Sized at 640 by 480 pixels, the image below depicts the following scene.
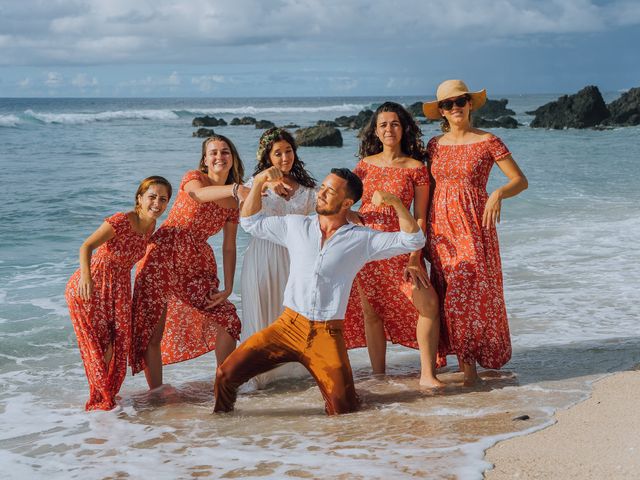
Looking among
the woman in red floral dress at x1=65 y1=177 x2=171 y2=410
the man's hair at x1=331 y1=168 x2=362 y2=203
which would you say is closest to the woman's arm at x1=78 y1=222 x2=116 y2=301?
the woman in red floral dress at x1=65 y1=177 x2=171 y2=410

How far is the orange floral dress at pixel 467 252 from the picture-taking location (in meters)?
5.42

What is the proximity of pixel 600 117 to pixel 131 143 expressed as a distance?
2404 centimetres

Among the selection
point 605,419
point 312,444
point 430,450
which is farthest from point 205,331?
point 605,419

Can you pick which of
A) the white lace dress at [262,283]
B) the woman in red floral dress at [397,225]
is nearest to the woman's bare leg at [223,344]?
the white lace dress at [262,283]

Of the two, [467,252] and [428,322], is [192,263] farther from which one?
[467,252]

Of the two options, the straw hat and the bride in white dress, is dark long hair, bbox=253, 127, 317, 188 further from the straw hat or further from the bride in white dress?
the straw hat

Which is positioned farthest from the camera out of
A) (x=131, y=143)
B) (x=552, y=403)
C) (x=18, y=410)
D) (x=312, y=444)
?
(x=131, y=143)

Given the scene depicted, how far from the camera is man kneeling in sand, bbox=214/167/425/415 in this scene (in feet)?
16.1

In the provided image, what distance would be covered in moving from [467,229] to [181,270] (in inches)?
74.9

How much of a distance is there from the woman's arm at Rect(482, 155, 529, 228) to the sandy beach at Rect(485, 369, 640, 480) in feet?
4.12

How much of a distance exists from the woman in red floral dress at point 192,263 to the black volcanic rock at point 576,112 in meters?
39.3

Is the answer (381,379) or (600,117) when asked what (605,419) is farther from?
(600,117)

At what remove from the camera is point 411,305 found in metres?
5.71

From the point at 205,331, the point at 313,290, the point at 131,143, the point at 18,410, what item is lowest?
the point at 18,410
